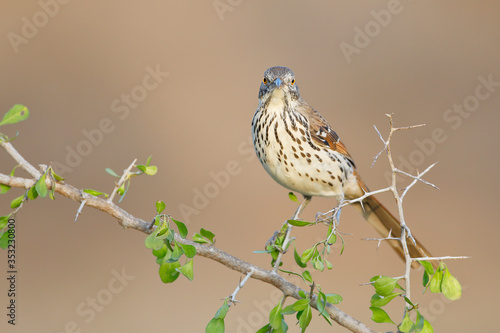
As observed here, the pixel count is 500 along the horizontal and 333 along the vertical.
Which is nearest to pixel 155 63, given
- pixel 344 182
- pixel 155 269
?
pixel 155 269

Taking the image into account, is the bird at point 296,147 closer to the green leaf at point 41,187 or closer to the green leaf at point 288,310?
the green leaf at point 288,310

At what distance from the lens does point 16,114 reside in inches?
50.6

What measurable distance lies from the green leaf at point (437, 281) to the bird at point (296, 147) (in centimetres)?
127

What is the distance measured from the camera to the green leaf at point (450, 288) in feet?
4.50

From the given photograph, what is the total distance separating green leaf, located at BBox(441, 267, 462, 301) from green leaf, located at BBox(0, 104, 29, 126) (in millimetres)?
1061

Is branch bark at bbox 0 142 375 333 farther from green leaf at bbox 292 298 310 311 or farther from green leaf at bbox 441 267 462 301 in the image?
green leaf at bbox 441 267 462 301

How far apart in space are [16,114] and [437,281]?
108cm

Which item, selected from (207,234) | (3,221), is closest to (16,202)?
(3,221)

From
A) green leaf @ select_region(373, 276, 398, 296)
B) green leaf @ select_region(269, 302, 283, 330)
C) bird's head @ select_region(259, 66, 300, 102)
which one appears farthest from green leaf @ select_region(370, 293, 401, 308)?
bird's head @ select_region(259, 66, 300, 102)

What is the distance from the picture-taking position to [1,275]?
4781 millimetres

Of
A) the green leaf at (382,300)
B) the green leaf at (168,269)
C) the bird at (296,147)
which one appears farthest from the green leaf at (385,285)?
the bird at (296,147)

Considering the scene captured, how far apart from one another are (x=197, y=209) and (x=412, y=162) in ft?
6.64

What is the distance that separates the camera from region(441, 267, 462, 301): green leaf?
1.37 metres

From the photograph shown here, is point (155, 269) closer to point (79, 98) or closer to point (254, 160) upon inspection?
point (254, 160)
